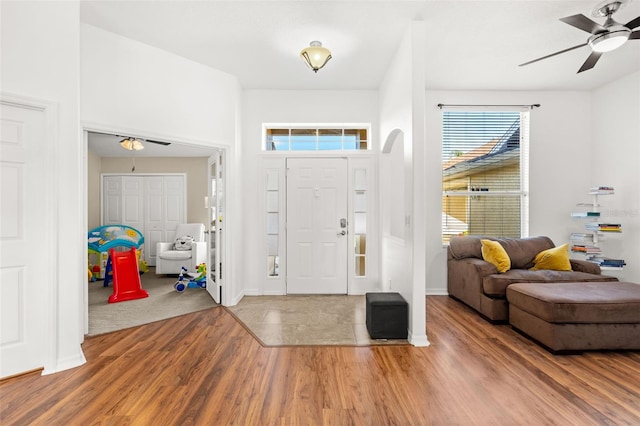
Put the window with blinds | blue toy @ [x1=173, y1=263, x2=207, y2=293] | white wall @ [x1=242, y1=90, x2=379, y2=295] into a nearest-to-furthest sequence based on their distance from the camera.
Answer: white wall @ [x1=242, y1=90, x2=379, y2=295] → the window with blinds → blue toy @ [x1=173, y1=263, x2=207, y2=293]

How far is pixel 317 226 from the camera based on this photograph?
4.61 m

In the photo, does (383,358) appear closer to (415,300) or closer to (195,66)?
(415,300)

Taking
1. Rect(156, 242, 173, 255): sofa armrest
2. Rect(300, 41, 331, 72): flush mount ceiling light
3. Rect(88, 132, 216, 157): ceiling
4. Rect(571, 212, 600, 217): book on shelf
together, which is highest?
Rect(300, 41, 331, 72): flush mount ceiling light

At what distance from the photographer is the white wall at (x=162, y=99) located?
3.01 metres

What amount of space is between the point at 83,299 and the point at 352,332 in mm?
2721

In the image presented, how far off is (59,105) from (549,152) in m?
5.94

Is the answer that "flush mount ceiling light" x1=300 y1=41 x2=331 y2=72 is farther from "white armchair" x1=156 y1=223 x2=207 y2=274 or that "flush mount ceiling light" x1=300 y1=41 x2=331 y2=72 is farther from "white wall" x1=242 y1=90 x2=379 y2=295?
"white armchair" x1=156 y1=223 x2=207 y2=274

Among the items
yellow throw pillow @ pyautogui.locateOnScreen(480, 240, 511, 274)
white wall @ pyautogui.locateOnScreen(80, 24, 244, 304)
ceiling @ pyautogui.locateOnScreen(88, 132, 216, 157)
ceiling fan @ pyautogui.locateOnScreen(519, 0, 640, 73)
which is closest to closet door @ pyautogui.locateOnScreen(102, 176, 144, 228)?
ceiling @ pyautogui.locateOnScreen(88, 132, 216, 157)

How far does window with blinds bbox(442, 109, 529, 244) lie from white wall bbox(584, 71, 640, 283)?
99 centimetres

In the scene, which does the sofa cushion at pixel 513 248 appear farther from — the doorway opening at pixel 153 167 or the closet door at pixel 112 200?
the closet door at pixel 112 200

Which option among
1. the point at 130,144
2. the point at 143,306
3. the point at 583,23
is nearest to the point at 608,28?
the point at 583,23

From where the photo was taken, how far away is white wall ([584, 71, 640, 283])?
411 cm

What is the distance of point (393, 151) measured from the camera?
4355 millimetres

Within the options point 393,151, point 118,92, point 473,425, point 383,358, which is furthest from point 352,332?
point 118,92
